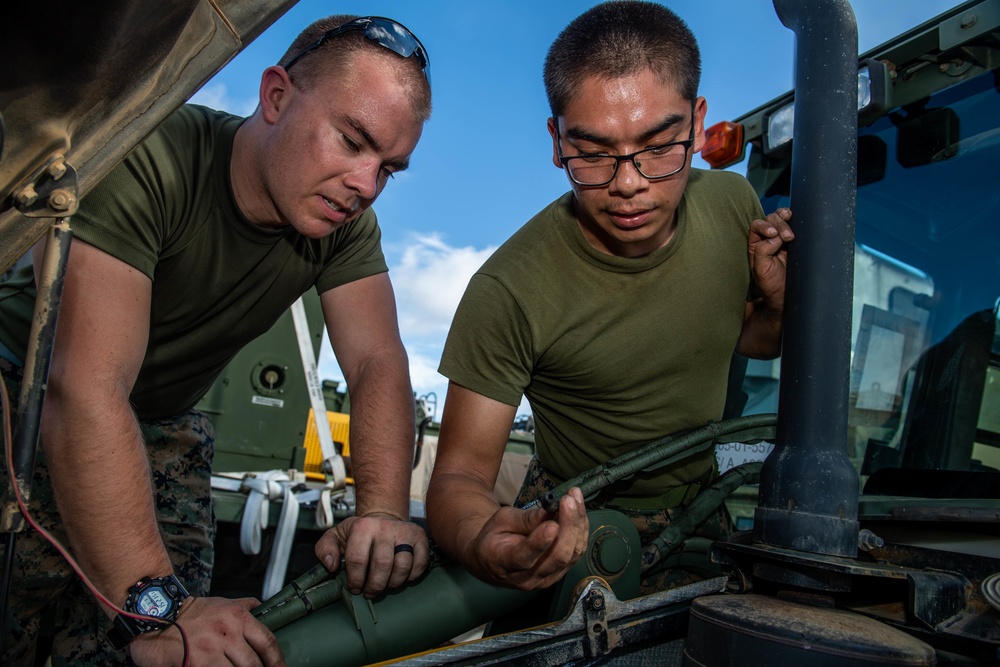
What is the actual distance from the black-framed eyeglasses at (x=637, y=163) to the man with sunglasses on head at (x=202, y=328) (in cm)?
49

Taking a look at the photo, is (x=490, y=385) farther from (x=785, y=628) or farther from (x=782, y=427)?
(x=785, y=628)

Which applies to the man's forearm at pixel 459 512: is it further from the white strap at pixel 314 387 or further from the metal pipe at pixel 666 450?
the white strap at pixel 314 387

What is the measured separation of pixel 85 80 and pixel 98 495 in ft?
3.29

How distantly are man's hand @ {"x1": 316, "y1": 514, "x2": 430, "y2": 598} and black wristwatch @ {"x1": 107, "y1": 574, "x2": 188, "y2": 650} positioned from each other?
0.33 metres

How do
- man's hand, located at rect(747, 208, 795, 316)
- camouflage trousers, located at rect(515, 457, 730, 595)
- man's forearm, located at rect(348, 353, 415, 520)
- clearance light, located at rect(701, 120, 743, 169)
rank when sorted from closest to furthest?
1. man's hand, located at rect(747, 208, 795, 316)
2. man's forearm, located at rect(348, 353, 415, 520)
3. camouflage trousers, located at rect(515, 457, 730, 595)
4. clearance light, located at rect(701, 120, 743, 169)

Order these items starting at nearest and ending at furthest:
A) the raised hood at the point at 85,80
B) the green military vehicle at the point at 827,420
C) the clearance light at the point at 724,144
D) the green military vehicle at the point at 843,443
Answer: the raised hood at the point at 85,80
the green military vehicle at the point at 827,420
the green military vehicle at the point at 843,443
the clearance light at the point at 724,144

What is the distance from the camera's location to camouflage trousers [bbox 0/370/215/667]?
2258mm

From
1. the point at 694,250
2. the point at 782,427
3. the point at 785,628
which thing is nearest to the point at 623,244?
the point at 694,250

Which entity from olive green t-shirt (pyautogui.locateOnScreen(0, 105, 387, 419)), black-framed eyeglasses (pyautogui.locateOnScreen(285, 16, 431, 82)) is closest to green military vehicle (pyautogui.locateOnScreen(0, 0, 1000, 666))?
olive green t-shirt (pyautogui.locateOnScreen(0, 105, 387, 419))

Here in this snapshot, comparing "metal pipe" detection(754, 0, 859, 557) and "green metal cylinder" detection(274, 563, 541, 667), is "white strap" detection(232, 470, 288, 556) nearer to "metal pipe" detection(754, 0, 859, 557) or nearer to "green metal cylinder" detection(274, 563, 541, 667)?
"green metal cylinder" detection(274, 563, 541, 667)

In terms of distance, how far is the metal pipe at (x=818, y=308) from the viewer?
1146mm

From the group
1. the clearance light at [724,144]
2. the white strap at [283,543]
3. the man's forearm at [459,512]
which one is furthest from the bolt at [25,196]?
the white strap at [283,543]

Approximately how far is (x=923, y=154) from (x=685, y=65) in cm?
83

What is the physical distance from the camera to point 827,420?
119 cm
